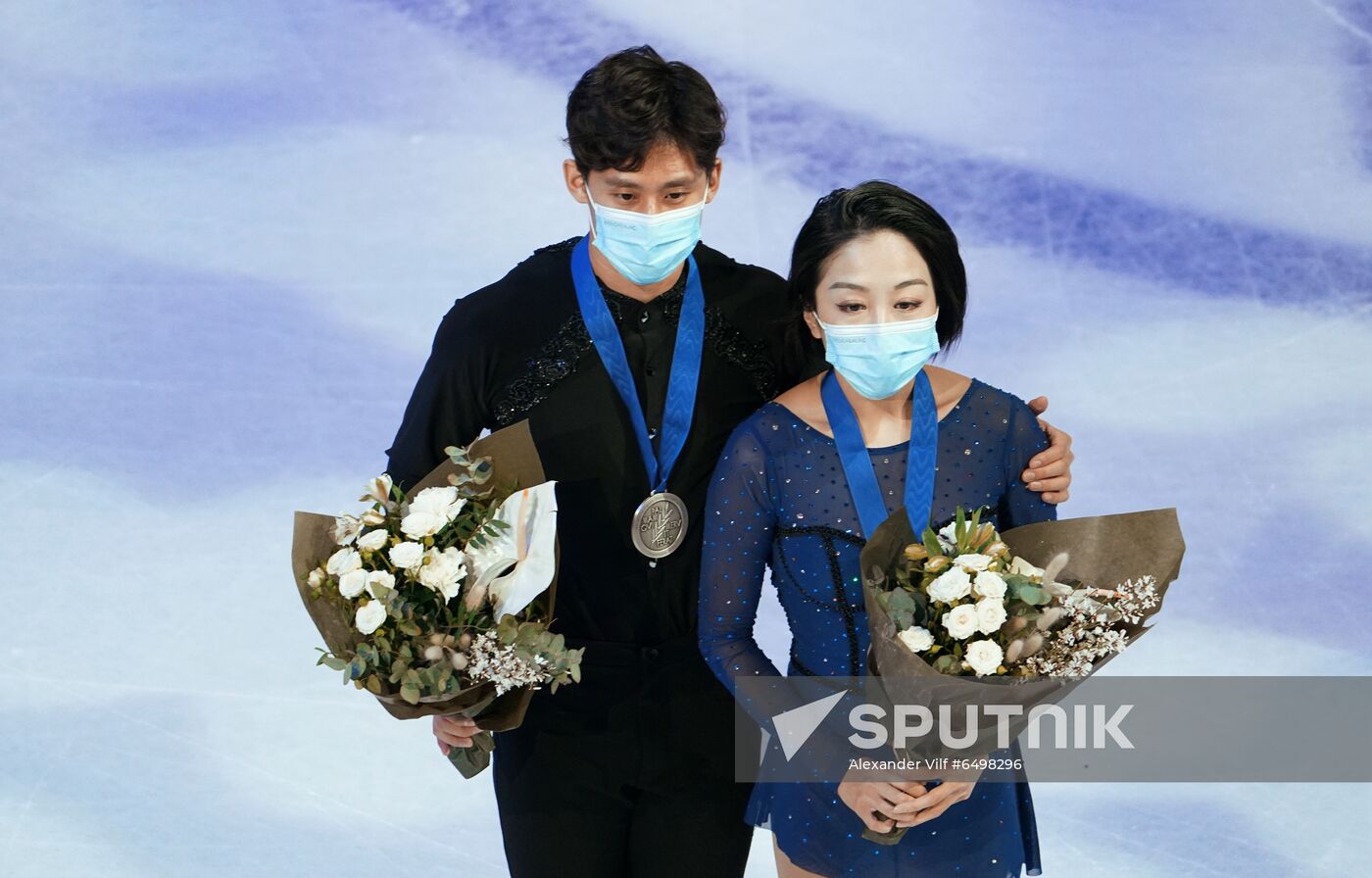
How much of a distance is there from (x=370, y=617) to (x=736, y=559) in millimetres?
630

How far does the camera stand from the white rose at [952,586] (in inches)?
97.0

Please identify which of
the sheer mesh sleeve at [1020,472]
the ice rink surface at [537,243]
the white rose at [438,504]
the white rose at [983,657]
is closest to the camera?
the white rose at [983,657]

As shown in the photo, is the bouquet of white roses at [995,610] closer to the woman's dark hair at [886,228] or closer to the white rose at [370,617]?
the woman's dark hair at [886,228]

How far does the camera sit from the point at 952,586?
2.46 meters

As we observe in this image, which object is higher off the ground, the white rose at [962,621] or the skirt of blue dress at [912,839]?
the white rose at [962,621]

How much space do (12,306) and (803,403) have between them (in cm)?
422

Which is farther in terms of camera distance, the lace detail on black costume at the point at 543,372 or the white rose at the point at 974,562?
the lace detail on black costume at the point at 543,372

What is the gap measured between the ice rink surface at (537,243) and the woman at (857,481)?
2.38m

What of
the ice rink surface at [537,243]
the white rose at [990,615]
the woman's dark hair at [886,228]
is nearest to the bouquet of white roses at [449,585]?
the woman's dark hair at [886,228]

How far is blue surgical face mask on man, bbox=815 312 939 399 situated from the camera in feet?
9.04

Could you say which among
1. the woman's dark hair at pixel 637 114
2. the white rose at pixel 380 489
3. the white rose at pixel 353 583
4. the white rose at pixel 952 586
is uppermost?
the woman's dark hair at pixel 637 114

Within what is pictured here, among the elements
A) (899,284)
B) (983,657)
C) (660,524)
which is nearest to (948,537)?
(983,657)

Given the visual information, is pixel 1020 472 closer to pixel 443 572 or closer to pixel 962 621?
pixel 962 621

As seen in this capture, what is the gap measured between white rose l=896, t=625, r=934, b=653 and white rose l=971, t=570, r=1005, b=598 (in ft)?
0.34
